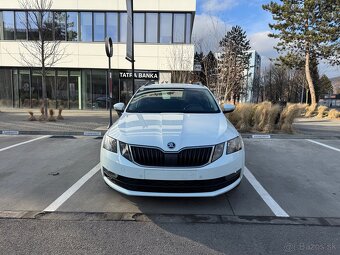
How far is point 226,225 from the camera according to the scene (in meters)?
3.65

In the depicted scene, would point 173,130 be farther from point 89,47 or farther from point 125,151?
point 89,47

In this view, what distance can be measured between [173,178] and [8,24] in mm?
23778

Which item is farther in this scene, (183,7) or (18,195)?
(183,7)

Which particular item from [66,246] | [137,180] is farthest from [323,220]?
[66,246]

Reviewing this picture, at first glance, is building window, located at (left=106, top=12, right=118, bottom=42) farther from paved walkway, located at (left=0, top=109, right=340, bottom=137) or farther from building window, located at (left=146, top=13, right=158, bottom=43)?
paved walkway, located at (left=0, top=109, right=340, bottom=137)

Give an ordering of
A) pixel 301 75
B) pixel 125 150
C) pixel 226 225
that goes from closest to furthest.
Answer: pixel 226 225 < pixel 125 150 < pixel 301 75

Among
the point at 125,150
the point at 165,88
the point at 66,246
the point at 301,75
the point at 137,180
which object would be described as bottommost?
the point at 66,246

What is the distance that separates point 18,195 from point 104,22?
19.5 metres

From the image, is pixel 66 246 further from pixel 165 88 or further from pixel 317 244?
pixel 165 88

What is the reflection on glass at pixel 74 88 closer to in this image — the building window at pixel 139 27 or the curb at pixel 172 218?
the building window at pixel 139 27

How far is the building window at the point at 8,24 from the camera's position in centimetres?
2247

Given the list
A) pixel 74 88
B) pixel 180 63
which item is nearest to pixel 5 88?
pixel 74 88

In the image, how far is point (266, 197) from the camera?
15.1 ft

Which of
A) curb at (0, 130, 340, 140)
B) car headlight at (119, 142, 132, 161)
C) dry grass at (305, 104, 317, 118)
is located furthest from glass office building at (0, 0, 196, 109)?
car headlight at (119, 142, 132, 161)
